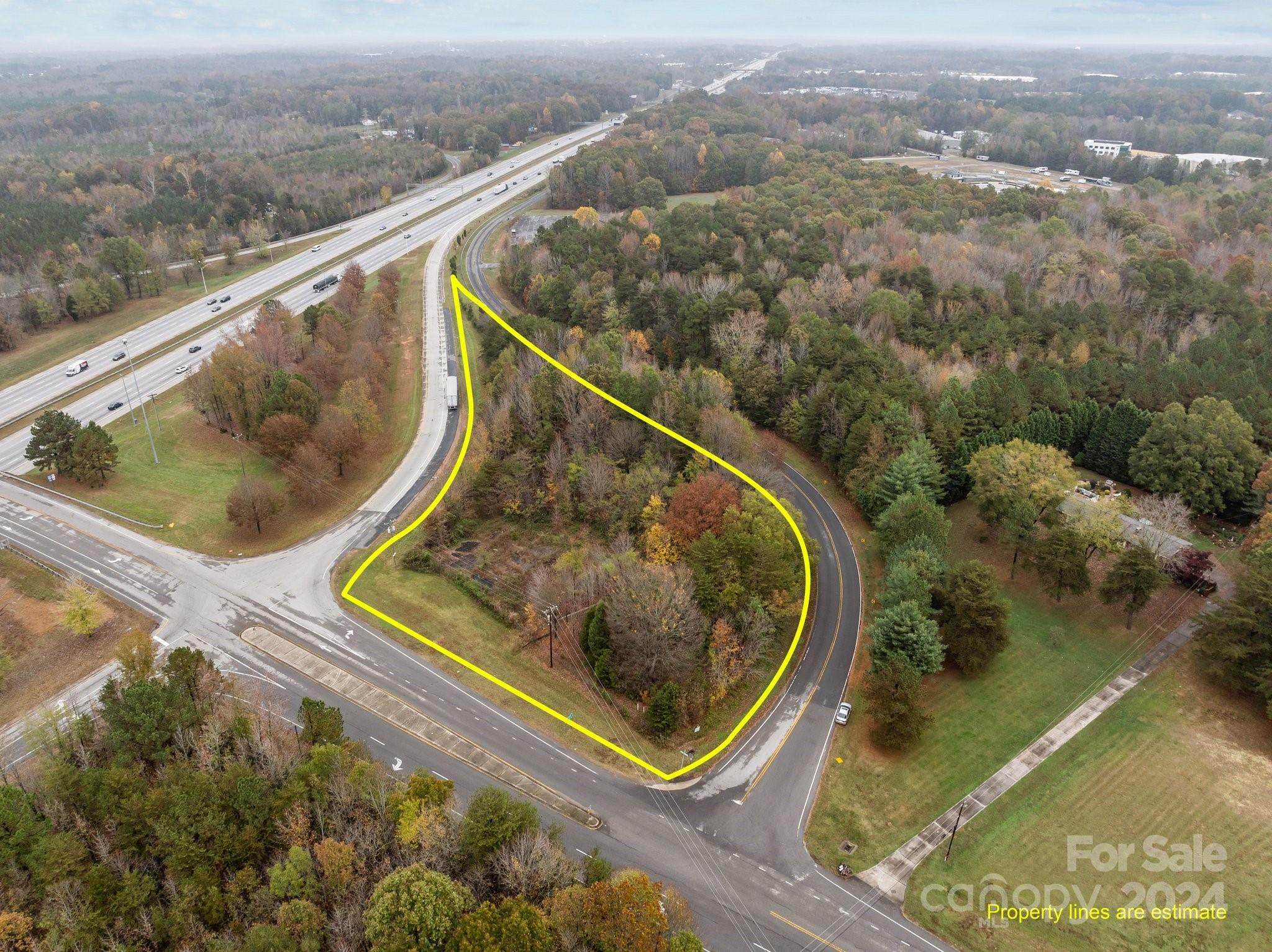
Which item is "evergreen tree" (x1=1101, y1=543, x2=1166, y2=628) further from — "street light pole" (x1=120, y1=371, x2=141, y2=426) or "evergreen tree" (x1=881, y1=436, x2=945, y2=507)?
"street light pole" (x1=120, y1=371, x2=141, y2=426)

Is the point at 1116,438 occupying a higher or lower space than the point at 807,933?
higher

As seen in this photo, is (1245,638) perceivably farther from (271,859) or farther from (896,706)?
(271,859)

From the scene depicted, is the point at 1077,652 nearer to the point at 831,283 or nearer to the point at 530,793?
the point at 530,793

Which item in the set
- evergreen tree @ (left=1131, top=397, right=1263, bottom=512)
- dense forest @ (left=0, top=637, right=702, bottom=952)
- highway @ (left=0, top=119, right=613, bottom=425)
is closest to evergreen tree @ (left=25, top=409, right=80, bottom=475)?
highway @ (left=0, top=119, right=613, bottom=425)

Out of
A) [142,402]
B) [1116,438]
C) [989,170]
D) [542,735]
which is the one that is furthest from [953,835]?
[989,170]

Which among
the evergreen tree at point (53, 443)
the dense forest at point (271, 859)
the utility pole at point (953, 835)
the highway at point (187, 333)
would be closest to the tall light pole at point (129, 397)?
the highway at point (187, 333)
